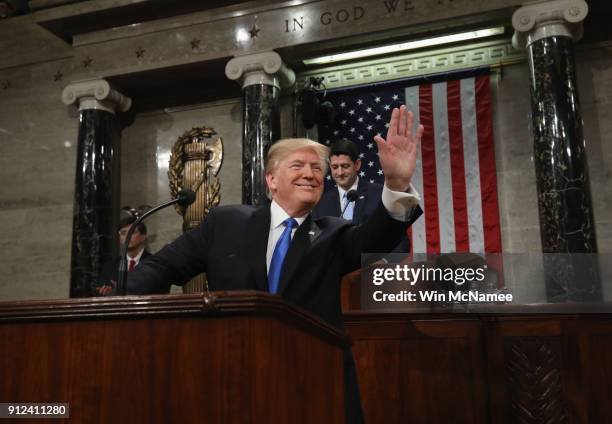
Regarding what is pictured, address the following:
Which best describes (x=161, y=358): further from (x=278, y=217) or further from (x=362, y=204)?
(x=362, y=204)

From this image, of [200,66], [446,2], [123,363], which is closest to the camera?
[123,363]

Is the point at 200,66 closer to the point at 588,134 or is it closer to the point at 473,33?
the point at 473,33

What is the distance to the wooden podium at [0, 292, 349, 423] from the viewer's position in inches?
57.5

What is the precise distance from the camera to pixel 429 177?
752cm

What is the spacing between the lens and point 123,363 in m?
1.52

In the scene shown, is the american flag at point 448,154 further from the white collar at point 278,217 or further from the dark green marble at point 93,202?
the white collar at point 278,217

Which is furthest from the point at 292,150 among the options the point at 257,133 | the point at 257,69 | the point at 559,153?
the point at 257,69

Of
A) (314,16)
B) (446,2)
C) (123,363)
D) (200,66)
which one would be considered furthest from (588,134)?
(123,363)

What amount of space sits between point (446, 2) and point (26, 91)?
5.63 metres

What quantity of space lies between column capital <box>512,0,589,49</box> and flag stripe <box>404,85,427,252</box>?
4.59ft

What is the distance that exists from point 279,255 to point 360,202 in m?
3.30

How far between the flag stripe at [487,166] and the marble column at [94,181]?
A: 167 inches

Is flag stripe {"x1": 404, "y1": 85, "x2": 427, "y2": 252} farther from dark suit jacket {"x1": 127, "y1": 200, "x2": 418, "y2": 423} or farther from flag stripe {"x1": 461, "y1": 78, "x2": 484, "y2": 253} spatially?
dark suit jacket {"x1": 127, "y1": 200, "x2": 418, "y2": 423}

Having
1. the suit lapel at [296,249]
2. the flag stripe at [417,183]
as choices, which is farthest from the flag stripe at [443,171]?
the suit lapel at [296,249]
